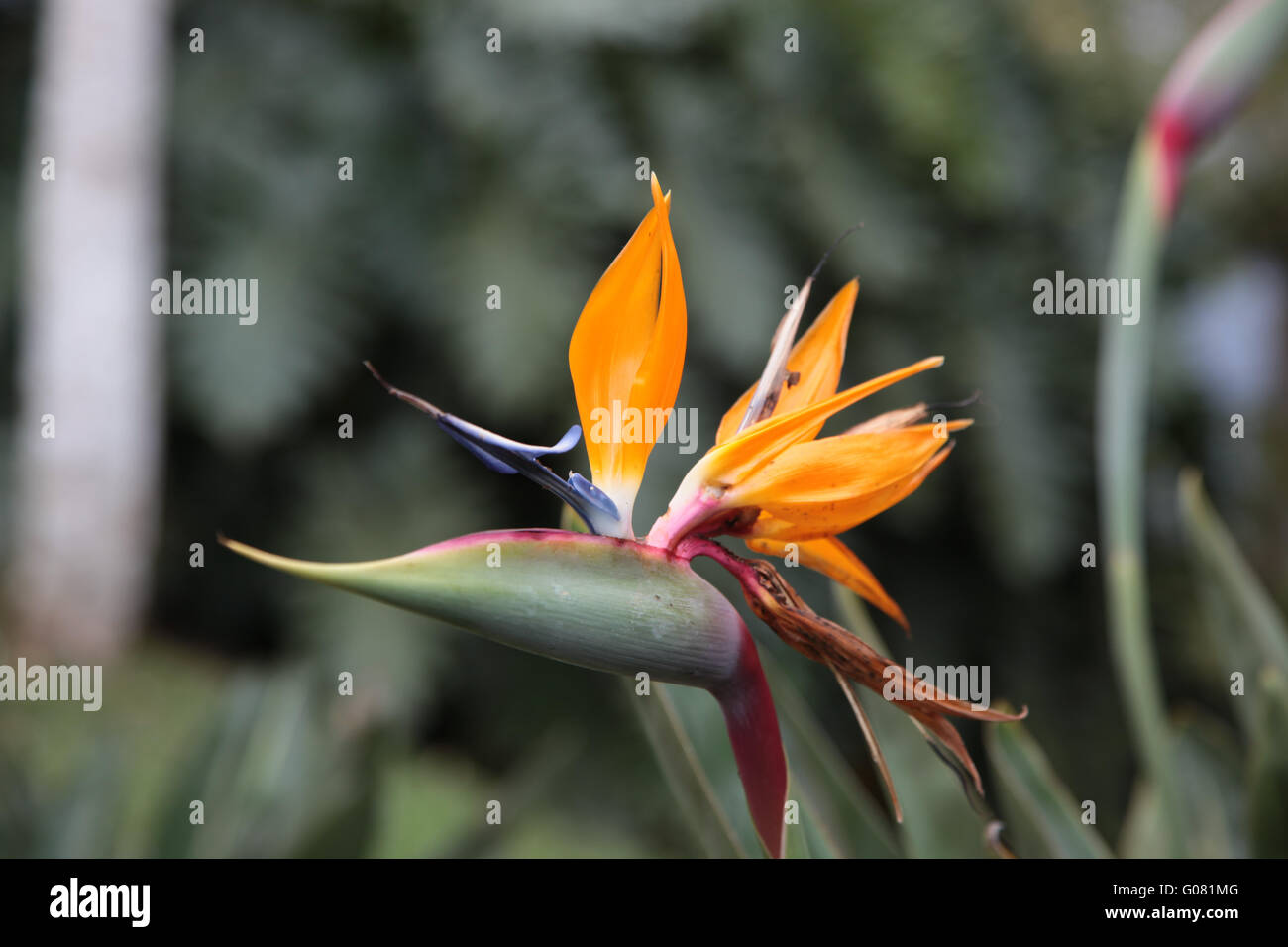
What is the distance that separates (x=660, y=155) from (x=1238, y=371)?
5.91 feet

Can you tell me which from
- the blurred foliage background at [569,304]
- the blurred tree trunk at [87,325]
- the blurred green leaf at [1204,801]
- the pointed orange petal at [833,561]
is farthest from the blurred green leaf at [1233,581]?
the blurred tree trunk at [87,325]

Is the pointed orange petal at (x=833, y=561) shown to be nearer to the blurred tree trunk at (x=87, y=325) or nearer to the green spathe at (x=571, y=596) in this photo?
the green spathe at (x=571, y=596)

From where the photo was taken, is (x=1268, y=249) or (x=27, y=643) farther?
(x=1268, y=249)

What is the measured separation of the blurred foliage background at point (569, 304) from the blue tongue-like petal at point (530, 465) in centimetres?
163

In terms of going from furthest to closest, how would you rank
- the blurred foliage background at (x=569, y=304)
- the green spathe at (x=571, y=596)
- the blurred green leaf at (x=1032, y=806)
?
the blurred foliage background at (x=569, y=304) → the blurred green leaf at (x=1032, y=806) → the green spathe at (x=571, y=596)

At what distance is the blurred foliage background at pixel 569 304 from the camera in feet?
6.88

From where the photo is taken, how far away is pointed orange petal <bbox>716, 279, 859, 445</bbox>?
0.32m

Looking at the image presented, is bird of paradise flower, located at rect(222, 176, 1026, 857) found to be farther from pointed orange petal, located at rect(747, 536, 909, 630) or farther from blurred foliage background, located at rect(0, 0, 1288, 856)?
blurred foliage background, located at rect(0, 0, 1288, 856)

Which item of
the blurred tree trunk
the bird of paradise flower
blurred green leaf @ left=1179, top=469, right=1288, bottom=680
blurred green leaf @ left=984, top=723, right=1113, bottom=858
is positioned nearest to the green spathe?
the bird of paradise flower

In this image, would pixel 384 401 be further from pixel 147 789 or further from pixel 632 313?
pixel 632 313

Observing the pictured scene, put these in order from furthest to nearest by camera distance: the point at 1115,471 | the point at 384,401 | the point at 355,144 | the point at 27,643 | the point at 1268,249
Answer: the point at 1268,249 → the point at 384,401 → the point at 355,144 → the point at 27,643 → the point at 1115,471

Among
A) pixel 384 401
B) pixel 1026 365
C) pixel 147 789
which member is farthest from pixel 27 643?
pixel 1026 365

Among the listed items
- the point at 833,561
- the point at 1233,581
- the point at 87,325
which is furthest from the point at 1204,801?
the point at 87,325

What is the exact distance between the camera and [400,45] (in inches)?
92.9
